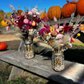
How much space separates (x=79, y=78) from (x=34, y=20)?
1.10 meters

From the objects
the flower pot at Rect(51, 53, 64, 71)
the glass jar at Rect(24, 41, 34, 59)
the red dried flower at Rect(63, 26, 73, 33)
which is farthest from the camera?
the glass jar at Rect(24, 41, 34, 59)

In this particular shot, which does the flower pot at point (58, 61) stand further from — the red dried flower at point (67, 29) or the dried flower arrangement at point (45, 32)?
the red dried flower at point (67, 29)

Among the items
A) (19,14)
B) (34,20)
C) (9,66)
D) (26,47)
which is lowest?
(9,66)

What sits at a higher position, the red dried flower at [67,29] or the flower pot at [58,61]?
the red dried flower at [67,29]

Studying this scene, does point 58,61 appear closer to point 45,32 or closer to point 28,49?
point 45,32

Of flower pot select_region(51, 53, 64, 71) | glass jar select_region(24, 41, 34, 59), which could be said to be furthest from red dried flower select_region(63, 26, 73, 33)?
glass jar select_region(24, 41, 34, 59)

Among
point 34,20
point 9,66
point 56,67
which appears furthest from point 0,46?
point 56,67

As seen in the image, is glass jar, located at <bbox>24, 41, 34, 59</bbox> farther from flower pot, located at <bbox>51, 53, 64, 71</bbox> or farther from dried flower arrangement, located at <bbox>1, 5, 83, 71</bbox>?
flower pot, located at <bbox>51, 53, 64, 71</bbox>

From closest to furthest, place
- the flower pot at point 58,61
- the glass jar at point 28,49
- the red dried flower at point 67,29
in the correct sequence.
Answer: the red dried flower at point 67,29, the flower pot at point 58,61, the glass jar at point 28,49

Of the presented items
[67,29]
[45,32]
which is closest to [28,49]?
[45,32]

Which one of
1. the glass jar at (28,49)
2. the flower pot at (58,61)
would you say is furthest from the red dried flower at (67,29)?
the glass jar at (28,49)

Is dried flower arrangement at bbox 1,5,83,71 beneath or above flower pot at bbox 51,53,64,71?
above

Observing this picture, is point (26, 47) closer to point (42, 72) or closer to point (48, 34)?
point (42, 72)

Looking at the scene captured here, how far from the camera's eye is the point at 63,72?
4.03 ft
